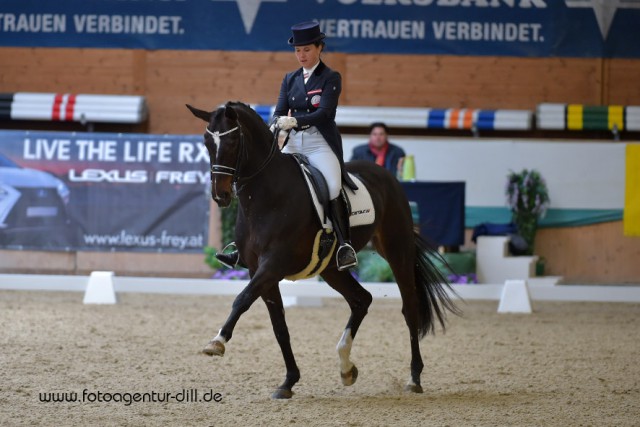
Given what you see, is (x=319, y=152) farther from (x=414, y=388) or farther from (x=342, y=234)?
(x=414, y=388)

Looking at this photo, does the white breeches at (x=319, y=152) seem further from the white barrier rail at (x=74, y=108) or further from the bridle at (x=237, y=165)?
the white barrier rail at (x=74, y=108)

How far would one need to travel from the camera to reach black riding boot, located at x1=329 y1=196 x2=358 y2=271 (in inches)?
229

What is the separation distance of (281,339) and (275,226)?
0.77m

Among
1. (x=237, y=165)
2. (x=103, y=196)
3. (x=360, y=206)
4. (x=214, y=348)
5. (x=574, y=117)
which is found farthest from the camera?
(x=574, y=117)

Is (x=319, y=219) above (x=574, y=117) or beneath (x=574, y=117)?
beneath

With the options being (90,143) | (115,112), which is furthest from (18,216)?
(115,112)

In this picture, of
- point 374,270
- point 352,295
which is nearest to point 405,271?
point 352,295

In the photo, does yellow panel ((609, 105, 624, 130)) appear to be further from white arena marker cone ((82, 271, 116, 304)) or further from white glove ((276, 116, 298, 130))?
white glove ((276, 116, 298, 130))

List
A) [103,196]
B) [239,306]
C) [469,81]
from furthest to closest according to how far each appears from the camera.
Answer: [469,81] → [103,196] → [239,306]

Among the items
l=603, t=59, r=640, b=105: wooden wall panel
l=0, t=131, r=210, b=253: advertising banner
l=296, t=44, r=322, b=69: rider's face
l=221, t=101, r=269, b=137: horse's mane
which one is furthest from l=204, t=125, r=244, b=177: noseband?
l=603, t=59, r=640, b=105: wooden wall panel

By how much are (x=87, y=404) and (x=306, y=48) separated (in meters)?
2.42

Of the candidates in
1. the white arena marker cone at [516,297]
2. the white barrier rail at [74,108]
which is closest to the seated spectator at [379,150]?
the white arena marker cone at [516,297]

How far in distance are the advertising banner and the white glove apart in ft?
21.8

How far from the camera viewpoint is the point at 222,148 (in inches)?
206
